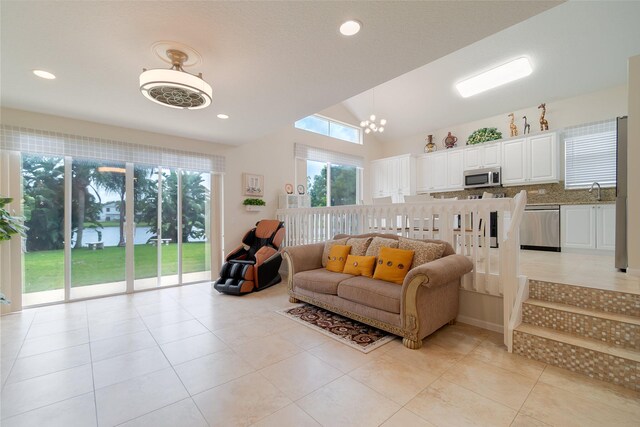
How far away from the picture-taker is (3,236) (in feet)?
8.84

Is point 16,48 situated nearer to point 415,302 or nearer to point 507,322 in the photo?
point 415,302

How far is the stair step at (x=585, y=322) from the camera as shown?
77.4 inches

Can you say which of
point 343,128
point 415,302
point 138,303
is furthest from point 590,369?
point 343,128

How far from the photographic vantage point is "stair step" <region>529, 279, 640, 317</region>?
2120 mm

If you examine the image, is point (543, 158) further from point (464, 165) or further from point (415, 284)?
point (415, 284)

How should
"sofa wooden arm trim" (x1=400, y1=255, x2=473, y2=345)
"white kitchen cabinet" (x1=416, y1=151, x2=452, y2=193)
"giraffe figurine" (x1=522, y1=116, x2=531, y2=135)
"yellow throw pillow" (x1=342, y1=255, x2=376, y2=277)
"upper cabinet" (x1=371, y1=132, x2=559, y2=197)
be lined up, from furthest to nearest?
"white kitchen cabinet" (x1=416, y1=151, x2=452, y2=193), "giraffe figurine" (x1=522, y1=116, x2=531, y2=135), "upper cabinet" (x1=371, y1=132, x2=559, y2=197), "yellow throw pillow" (x1=342, y1=255, x2=376, y2=277), "sofa wooden arm trim" (x1=400, y1=255, x2=473, y2=345)

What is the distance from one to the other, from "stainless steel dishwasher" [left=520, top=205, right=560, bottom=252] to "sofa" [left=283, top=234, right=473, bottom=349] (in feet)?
10.6

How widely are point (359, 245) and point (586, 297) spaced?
7.07ft

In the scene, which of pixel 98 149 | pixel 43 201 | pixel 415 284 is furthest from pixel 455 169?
pixel 43 201

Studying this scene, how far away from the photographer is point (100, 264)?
4.02m

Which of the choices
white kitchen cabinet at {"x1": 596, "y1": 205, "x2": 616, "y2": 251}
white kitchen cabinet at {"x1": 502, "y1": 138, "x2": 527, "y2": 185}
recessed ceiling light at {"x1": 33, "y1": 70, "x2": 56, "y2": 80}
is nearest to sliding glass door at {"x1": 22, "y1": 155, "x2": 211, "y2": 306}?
recessed ceiling light at {"x1": 33, "y1": 70, "x2": 56, "y2": 80}

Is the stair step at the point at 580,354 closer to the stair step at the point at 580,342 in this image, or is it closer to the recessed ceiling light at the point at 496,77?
the stair step at the point at 580,342

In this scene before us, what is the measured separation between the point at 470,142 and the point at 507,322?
16.0 ft

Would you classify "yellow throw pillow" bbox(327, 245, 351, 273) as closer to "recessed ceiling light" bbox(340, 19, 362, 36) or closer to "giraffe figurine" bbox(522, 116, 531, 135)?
"recessed ceiling light" bbox(340, 19, 362, 36)
